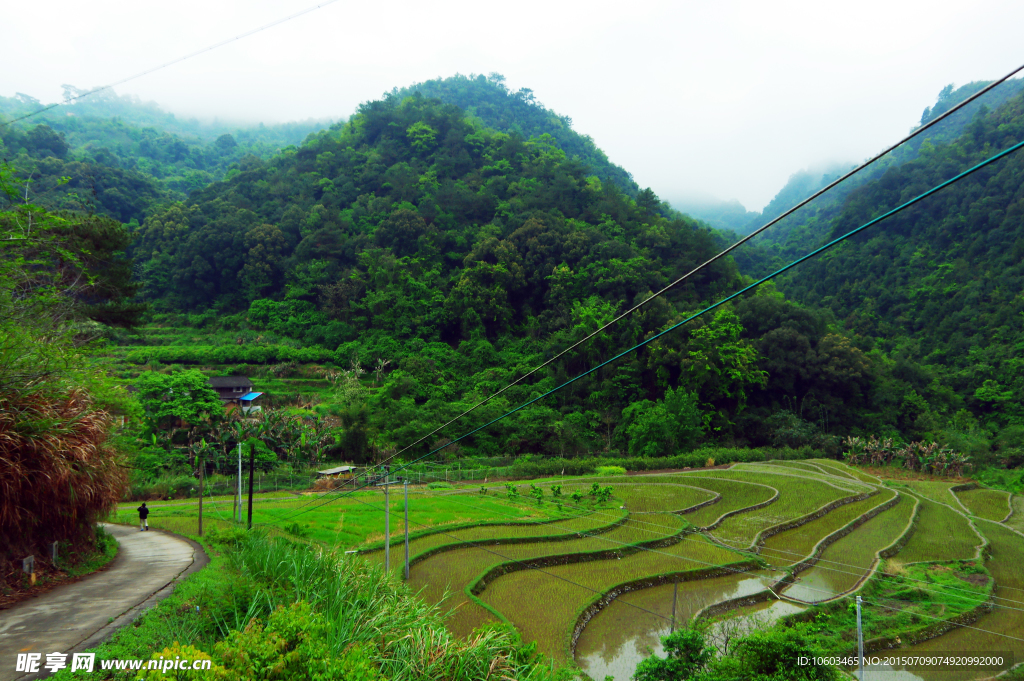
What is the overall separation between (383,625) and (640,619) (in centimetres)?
841

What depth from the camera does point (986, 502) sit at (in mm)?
22547

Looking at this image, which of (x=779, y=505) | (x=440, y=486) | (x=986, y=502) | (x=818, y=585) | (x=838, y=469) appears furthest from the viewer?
(x=838, y=469)

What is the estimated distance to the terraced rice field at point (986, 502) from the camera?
20730 mm

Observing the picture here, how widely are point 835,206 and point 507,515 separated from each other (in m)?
55.7

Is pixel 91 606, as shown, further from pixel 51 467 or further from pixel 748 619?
pixel 748 619

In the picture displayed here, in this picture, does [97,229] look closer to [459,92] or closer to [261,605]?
[261,605]

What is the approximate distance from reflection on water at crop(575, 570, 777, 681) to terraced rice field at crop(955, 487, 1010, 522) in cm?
1304

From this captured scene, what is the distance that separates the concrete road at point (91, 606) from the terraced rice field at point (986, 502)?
26.9m

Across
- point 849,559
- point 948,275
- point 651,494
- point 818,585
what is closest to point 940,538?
point 849,559

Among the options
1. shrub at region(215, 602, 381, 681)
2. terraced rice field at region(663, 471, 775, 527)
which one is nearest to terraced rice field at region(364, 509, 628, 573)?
terraced rice field at region(663, 471, 775, 527)

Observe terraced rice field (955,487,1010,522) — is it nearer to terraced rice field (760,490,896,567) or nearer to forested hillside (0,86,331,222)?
terraced rice field (760,490,896,567)

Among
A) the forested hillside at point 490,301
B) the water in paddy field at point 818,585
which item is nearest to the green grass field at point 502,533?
the water in paddy field at point 818,585

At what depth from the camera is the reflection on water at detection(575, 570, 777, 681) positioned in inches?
422

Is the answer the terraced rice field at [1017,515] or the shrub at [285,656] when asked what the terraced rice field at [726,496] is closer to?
the terraced rice field at [1017,515]
